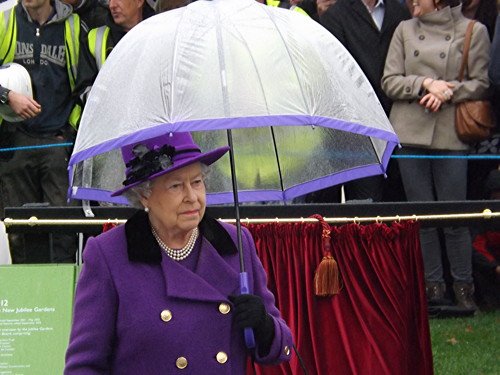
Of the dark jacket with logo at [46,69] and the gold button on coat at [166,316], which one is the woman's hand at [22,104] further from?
the gold button on coat at [166,316]

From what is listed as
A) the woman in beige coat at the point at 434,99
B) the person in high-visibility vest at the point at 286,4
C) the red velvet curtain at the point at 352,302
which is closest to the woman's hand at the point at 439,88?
the woman in beige coat at the point at 434,99

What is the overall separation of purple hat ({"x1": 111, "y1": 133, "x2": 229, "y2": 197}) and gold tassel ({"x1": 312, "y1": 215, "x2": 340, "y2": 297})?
2300 millimetres

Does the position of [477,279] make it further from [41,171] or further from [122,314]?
[122,314]

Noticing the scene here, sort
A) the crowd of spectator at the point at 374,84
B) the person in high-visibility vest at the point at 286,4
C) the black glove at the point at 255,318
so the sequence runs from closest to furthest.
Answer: the black glove at the point at 255,318
the crowd of spectator at the point at 374,84
the person in high-visibility vest at the point at 286,4

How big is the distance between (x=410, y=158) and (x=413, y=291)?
88.9 inches

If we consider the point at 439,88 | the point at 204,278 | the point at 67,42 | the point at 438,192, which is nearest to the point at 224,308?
the point at 204,278

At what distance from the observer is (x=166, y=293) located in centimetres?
405

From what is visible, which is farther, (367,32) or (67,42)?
(367,32)

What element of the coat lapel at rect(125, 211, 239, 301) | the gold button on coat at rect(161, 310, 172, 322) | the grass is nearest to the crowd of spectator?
the grass

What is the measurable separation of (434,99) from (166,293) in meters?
4.84

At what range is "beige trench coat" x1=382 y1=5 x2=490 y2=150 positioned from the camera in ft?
28.0

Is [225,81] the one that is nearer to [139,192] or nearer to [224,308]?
[139,192]

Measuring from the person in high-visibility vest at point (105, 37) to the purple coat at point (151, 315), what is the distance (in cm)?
472

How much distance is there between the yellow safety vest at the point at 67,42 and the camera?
28.5 ft
